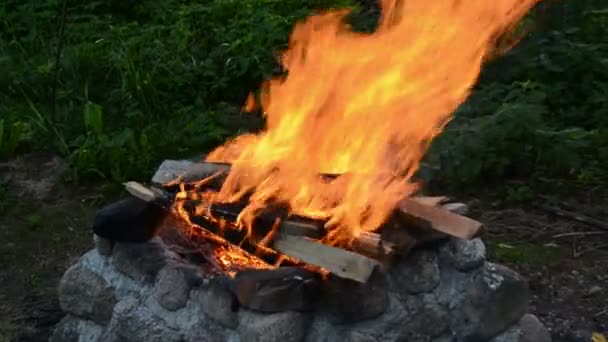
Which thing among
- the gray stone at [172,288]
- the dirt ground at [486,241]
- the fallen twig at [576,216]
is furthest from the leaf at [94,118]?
the gray stone at [172,288]

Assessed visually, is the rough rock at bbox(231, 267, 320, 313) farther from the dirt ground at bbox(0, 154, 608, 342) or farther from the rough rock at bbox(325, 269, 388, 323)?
the dirt ground at bbox(0, 154, 608, 342)

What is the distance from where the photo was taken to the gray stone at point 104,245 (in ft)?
13.2

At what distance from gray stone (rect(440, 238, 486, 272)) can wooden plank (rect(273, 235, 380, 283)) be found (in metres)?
0.36

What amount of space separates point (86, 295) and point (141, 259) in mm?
315

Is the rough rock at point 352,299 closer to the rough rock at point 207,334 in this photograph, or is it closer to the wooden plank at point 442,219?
the wooden plank at point 442,219

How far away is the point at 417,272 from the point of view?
364cm

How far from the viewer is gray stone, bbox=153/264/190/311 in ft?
12.2

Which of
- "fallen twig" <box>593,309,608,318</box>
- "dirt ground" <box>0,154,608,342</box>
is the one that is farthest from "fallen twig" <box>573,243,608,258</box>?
"fallen twig" <box>593,309,608,318</box>

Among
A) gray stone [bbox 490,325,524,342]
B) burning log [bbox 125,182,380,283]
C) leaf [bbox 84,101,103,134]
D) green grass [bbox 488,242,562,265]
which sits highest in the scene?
burning log [bbox 125,182,380,283]

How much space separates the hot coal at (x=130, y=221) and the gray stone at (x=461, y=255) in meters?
1.00

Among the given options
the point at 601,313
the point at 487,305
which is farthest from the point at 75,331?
the point at 601,313

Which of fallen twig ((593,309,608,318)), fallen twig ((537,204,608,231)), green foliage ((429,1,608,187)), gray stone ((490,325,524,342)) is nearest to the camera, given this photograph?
gray stone ((490,325,524,342))

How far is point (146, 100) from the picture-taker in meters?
6.67

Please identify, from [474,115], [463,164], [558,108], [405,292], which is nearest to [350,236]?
[405,292]
